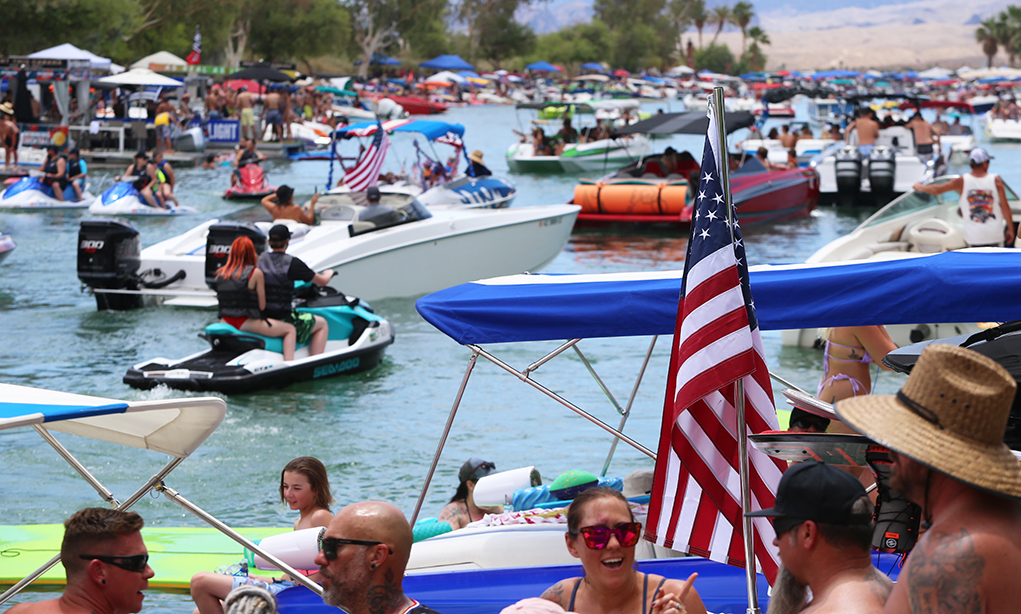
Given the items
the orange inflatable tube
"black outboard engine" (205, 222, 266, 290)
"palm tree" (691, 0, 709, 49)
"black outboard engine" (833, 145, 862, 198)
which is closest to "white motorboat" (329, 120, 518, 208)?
the orange inflatable tube

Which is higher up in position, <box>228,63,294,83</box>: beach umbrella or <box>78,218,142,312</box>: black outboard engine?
<box>228,63,294,83</box>: beach umbrella

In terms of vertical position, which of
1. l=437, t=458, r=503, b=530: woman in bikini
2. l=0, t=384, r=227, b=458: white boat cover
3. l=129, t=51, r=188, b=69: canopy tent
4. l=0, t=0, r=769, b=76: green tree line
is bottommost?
l=437, t=458, r=503, b=530: woman in bikini

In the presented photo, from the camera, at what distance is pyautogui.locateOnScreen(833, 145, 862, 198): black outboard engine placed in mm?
25453

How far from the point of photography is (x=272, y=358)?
10547 mm

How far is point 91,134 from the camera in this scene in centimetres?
3228

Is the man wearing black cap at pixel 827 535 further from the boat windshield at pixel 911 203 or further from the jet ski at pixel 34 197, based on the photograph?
the jet ski at pixel 34 197

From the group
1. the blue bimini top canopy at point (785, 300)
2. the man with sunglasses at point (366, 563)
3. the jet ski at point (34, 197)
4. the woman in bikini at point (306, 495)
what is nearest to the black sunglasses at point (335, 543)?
the man with sunglasses at point (366, 563)

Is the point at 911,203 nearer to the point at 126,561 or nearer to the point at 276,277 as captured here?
the point at 276,277

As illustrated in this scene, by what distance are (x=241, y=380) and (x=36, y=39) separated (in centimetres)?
4004

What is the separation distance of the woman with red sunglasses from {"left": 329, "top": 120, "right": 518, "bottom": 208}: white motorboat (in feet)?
52.4

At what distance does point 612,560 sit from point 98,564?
5.61ft

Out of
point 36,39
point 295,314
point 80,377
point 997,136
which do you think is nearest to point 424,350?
point 295,314

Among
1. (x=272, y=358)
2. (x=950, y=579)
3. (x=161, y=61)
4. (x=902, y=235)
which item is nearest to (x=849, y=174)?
(x=902, y=235)

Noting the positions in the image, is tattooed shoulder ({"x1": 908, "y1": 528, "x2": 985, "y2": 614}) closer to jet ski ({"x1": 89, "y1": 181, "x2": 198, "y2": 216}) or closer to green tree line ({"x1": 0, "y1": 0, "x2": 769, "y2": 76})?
jet ski ({"x1": 89, "y1": 181, "x2": 198, "y2": 216})
